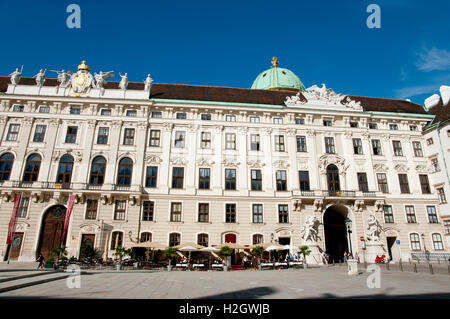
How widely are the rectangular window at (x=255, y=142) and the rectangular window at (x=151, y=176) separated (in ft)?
36.8

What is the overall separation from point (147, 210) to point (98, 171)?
22.5 feet

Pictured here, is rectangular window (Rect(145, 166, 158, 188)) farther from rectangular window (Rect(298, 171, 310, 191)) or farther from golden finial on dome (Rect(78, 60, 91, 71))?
rectangular window (Rect(298, 171, 310, 191))

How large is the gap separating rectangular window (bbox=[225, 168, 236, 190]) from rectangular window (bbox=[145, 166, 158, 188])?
7.71m

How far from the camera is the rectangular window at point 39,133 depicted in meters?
30.9

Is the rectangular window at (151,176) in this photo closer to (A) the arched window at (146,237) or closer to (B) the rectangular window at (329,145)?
(A) the arched window at (146,237)

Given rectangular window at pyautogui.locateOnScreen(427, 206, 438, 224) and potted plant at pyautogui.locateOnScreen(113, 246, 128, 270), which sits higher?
rectangular window at pyautogui.locateOnScreen(427, 206, 438, 224)

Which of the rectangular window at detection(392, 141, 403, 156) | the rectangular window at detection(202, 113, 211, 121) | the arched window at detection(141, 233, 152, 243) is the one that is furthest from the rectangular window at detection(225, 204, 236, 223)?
the rectangular window at detection(392, 141, 403, 156)

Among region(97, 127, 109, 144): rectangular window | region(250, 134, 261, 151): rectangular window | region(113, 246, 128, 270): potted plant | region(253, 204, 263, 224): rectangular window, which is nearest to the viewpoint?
region(113, 246, 128, 270): potted plant

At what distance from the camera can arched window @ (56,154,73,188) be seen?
2966cm

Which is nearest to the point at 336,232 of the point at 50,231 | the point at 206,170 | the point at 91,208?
the point at 206,170

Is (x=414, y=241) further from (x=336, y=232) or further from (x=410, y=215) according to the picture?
(x=336, y=232)

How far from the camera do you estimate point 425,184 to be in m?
33.9
